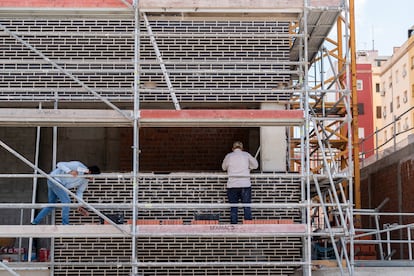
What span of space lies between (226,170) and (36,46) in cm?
433

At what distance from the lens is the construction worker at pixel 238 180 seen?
13.1 meters

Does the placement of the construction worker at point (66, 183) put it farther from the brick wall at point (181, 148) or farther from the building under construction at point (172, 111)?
the brick wall at point (181, 148)

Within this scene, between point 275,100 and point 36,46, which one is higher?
point 36,46

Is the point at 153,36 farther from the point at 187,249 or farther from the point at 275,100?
the point at 187,249

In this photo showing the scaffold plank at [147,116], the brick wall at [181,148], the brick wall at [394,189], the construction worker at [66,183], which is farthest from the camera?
the brick wall at [394,189]

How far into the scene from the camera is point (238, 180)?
13094mm

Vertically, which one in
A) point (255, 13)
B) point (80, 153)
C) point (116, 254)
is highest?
point (255, 13)

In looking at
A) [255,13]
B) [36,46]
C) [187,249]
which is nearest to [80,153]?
[36,46]

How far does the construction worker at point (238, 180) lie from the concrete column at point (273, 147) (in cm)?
63

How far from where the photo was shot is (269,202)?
44.7 ft

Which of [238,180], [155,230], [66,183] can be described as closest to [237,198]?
[238,180]

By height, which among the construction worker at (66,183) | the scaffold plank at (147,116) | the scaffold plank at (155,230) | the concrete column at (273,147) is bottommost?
the scaffold plank at (155,230)

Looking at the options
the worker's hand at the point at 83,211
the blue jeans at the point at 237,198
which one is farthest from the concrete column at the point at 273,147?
the worker's hand at the point at 83,211

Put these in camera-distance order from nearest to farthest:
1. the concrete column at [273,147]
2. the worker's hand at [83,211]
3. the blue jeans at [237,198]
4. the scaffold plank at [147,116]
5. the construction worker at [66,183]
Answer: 1. the scaffold plank at [147,116]
2. the construction worker at [66,183]
3. the blue jeans at [237,198]
4. the worker's hand at [83,211]
5. the concrete column at [273,147]
